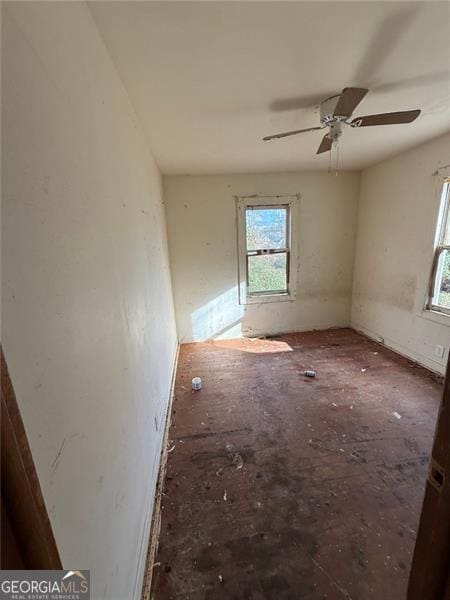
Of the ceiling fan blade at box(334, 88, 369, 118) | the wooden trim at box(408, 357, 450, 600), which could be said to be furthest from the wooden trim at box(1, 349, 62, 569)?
the ceiling fan blade at box(334, 88, 369, 118)

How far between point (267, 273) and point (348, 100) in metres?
2.50

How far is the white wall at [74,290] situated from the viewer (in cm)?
54

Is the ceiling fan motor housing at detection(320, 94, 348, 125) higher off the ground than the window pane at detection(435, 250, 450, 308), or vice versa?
the ceiling fan motor housing at detection(320, 94, 348, 125)

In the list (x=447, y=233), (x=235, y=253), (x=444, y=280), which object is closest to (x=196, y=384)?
(x=235, y=253)

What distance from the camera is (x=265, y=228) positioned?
3668 mm

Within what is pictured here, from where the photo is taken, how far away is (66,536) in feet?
2.01

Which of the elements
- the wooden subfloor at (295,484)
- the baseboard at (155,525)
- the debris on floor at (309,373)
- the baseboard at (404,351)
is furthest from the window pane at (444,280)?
the baseboard at (155,525)

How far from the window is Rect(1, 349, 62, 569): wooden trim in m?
3.47

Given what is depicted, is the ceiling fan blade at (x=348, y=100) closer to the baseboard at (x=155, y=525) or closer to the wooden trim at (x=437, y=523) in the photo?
the wooden trim at (x=437, y=523)

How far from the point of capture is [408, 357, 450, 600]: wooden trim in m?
0.47

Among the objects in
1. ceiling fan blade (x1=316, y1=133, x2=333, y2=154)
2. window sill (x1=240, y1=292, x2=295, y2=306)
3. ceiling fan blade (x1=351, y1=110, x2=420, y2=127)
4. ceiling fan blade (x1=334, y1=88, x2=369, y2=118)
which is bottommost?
window sill (x1=240, y1=292, x2=295, y2=306)

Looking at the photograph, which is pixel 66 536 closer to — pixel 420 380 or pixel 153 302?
pixel 153 302

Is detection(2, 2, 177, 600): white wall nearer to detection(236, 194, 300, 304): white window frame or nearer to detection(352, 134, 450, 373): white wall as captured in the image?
detection(236, 194, 300, 304): white window frame

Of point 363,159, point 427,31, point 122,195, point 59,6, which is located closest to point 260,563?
point 122,195
